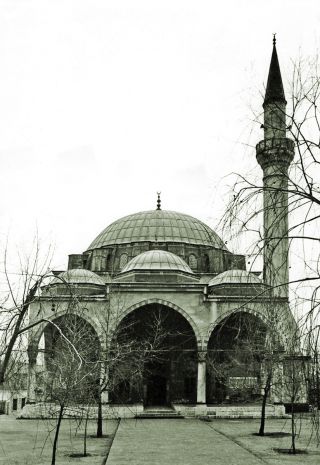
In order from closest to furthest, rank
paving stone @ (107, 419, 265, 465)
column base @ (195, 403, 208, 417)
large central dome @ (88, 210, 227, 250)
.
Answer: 1. paving stone @ (107, 419, 265, 465)
2. column base @ (195, 403, 208, 417)
3. large central dome @ (88, 210, 227, 250)

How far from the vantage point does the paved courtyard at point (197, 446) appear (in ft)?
45.0

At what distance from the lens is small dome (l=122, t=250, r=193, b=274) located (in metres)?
33.9

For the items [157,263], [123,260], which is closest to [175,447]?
[157,263]

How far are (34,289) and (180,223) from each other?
37067 millimetres

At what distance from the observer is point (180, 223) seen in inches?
1737

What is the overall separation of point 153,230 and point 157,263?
8.57m

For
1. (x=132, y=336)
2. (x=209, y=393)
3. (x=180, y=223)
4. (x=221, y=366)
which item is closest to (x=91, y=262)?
(x=180, y=223)

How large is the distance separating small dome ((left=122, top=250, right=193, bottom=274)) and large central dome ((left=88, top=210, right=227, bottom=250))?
6.23 m

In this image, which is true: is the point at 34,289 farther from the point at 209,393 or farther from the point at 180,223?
the point at 180,223

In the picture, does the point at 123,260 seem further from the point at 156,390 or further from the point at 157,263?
the point at 156,390

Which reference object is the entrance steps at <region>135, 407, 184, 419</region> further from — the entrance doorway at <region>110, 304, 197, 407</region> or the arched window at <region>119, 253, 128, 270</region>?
the arched window at <region>119, 253, 128, 270</region>

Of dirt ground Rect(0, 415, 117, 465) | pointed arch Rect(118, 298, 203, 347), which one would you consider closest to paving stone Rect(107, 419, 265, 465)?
dirt ground Rect(0, 415, 117, 465)

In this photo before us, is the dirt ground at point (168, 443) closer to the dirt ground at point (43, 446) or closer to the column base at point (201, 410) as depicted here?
the dirt ground at point (43, 446)

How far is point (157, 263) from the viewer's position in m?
34.3
